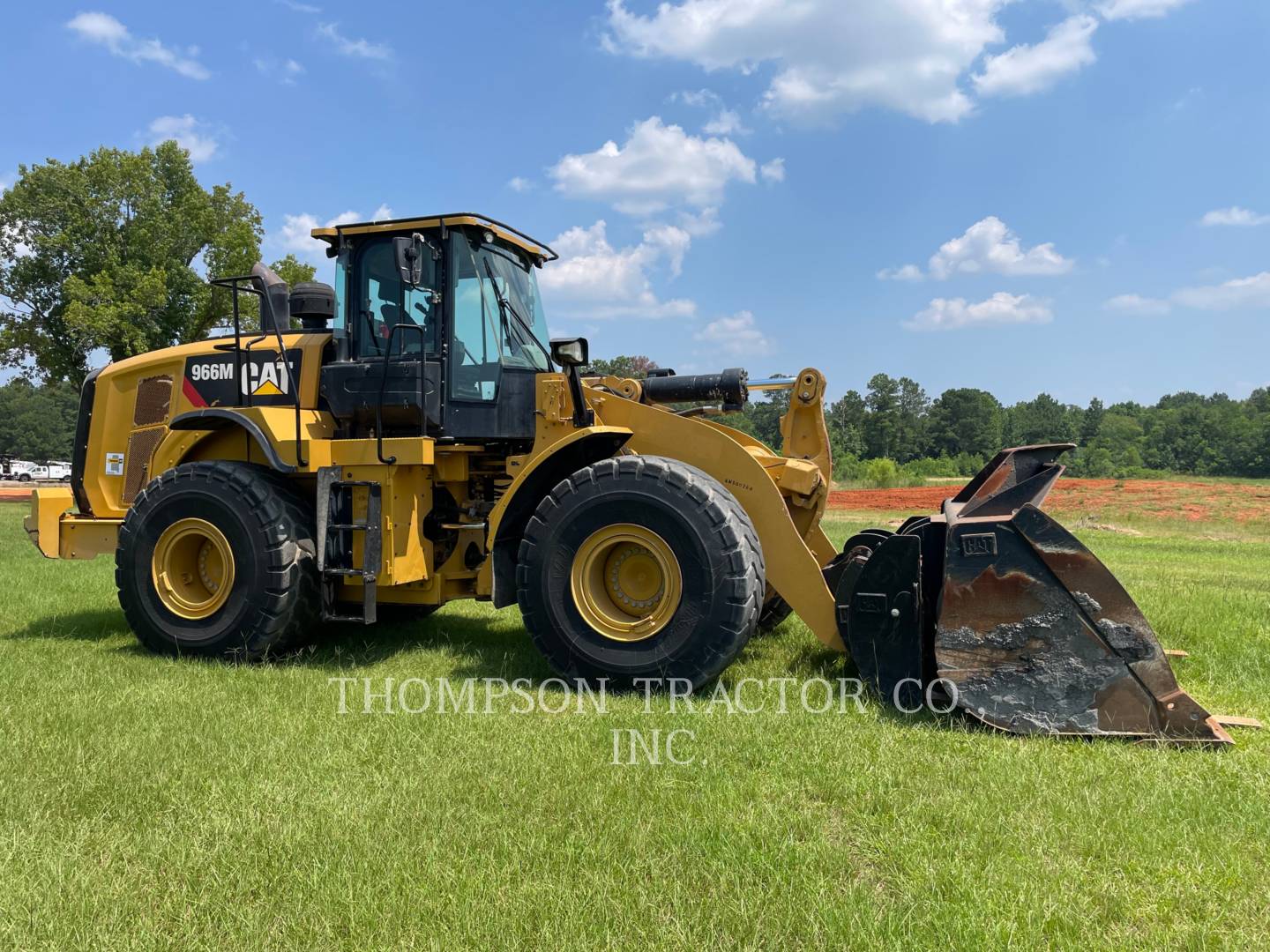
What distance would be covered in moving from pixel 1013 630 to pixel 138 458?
682 centimetres

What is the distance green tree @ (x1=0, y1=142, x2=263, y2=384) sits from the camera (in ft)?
79.7

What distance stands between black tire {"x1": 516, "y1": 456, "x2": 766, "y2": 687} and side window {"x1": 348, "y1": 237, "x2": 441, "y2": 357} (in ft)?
5.81

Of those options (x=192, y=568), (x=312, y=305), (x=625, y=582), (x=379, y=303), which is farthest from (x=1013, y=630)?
(x=312, y=305)

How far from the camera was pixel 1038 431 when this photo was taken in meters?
80.2

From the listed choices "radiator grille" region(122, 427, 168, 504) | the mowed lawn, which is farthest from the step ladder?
"radiator grille" region(122, 427, 168, 504)

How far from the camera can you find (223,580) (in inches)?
243

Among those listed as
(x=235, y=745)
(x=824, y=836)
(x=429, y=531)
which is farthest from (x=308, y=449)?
(x=824, y=836)

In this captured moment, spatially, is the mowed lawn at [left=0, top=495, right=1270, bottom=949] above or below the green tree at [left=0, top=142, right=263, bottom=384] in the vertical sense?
below

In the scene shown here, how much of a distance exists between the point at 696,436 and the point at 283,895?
142 inches

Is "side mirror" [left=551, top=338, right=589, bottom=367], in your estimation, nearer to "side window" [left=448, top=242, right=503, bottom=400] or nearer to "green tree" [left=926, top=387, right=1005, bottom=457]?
"side window" [left=448, top=242, right=503, bottom=400]

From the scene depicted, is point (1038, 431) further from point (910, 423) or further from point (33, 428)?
point (33, 428)

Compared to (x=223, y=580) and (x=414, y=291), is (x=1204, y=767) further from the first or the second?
(x=223, y=580)

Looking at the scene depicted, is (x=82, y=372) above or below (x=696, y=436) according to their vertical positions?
above

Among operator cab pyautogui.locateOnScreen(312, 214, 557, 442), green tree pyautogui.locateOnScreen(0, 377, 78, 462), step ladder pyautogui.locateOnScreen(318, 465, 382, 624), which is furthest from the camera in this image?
green tree pyautogui.locateOnScreen(0, 377, 78, 462)
